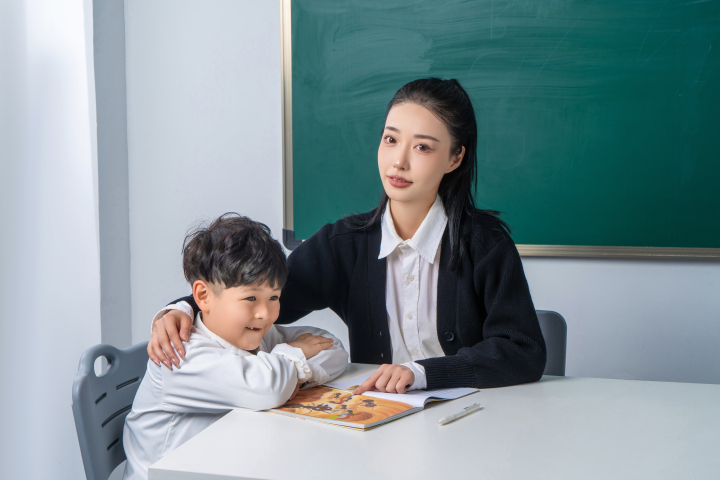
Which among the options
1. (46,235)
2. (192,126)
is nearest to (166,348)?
(46,235)

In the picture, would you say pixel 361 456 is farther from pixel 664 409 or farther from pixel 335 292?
pixel 335 292

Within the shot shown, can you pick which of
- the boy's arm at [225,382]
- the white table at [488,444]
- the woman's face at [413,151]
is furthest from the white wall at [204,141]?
the boy's arm at [225,382]

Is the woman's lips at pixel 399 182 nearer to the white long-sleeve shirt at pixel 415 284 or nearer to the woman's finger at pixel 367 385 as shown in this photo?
the white long-sleeve shirt at pixel 415 284

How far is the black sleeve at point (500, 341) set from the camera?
3.36 feet

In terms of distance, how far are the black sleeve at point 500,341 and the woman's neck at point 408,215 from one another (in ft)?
0.60

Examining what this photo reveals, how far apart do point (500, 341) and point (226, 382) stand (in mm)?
519

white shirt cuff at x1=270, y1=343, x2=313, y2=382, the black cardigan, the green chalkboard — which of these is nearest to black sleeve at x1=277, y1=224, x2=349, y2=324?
the black cardigan

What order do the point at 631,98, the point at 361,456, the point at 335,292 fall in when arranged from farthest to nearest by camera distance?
1. the point at 631,98
2. the point at 335,292
3. the point at 361,456

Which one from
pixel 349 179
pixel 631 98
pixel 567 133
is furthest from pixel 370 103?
pixel 631 98

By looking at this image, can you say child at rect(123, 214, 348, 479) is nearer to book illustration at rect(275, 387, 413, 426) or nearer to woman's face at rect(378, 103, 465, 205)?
book illustration at rect(275, 387, 413, 426)

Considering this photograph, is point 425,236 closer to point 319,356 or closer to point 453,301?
point 453,301

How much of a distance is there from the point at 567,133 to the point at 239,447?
1.52 m

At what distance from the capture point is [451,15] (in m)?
1.90

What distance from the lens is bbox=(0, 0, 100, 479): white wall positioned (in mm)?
1836
